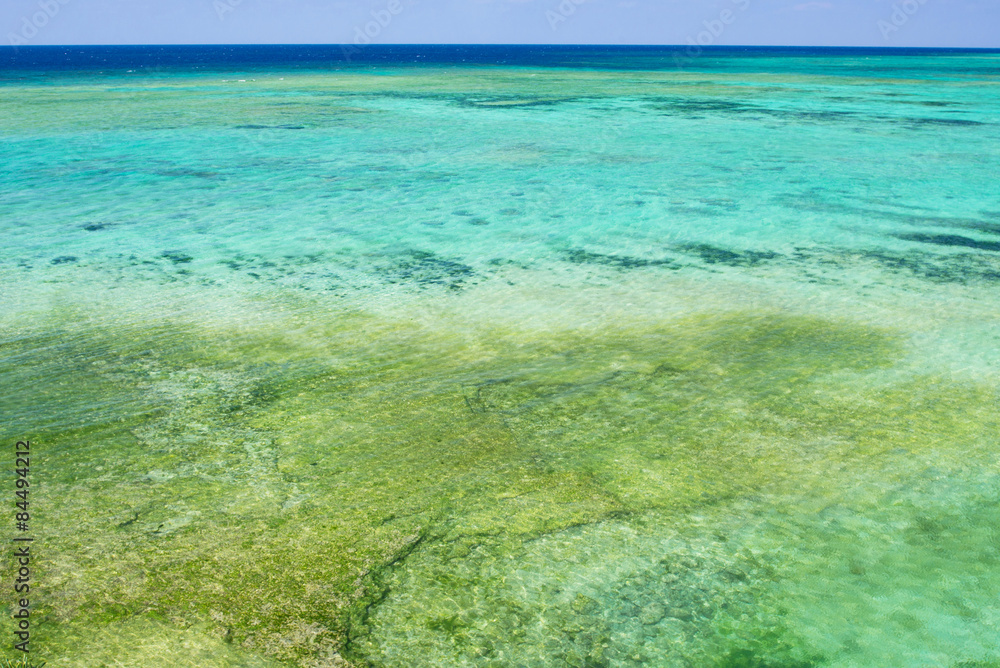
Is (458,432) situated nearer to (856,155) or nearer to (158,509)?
(158,509)

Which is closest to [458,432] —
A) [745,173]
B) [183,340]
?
[183,340]

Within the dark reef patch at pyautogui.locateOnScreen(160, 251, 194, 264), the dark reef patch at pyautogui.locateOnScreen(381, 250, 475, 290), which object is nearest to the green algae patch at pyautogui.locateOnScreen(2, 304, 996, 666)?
the dark reef patch at pyautogui.locateOnScreen(381, 250, 475, 290)

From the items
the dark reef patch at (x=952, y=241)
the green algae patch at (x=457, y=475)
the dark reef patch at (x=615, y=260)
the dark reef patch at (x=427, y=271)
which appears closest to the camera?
the green algae patch at (x=457, y=475)

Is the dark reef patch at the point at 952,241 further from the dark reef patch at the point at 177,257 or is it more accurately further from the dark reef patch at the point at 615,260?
the dark reef patch at the point at 177,257

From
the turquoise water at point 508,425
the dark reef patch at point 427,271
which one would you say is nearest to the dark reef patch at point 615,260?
the turquoise water at point 508,425

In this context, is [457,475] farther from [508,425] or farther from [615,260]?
[615,260]

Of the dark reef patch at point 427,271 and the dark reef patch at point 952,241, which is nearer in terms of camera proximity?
the dark reef patch at point 427,271

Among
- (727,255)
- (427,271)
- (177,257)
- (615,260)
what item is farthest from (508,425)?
(177,257)
